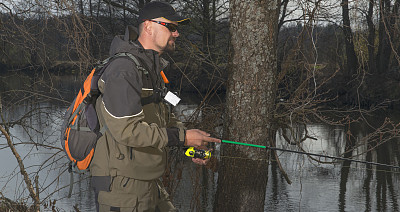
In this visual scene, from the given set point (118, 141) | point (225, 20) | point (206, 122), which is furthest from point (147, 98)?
point (225, 20)

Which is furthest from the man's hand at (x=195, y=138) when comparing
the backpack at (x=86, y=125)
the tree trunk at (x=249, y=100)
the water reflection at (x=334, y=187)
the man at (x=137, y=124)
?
the water reflection at (x=334, y=187)

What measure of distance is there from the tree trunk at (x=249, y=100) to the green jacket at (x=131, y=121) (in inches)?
62.0

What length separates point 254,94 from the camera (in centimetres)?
450

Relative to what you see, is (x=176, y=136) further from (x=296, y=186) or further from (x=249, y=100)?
(x=296, y=186)

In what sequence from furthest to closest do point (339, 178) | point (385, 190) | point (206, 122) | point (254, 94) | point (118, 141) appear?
point (339, 178), point (385, 190), point (206, 122), point (254, 94), point (118, 141)

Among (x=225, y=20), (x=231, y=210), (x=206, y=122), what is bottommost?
(x=231, y=210)

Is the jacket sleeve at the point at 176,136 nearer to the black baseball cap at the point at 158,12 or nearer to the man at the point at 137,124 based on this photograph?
the man at the point at 137,124

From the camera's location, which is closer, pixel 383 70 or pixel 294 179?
pixel 294 179

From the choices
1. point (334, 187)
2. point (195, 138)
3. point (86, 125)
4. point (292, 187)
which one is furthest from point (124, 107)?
point (334, 187)

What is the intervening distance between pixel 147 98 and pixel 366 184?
8660 mm

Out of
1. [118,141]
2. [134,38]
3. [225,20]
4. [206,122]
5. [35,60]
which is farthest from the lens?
[225,20]

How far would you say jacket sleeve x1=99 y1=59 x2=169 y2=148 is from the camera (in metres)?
2.67

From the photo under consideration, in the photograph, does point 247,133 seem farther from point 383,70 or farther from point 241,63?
point 383,70

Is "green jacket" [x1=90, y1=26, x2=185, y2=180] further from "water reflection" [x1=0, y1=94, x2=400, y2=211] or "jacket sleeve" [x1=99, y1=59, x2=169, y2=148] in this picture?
"water reflection" [x1=0, y1=94, x2=400, y2=211]
